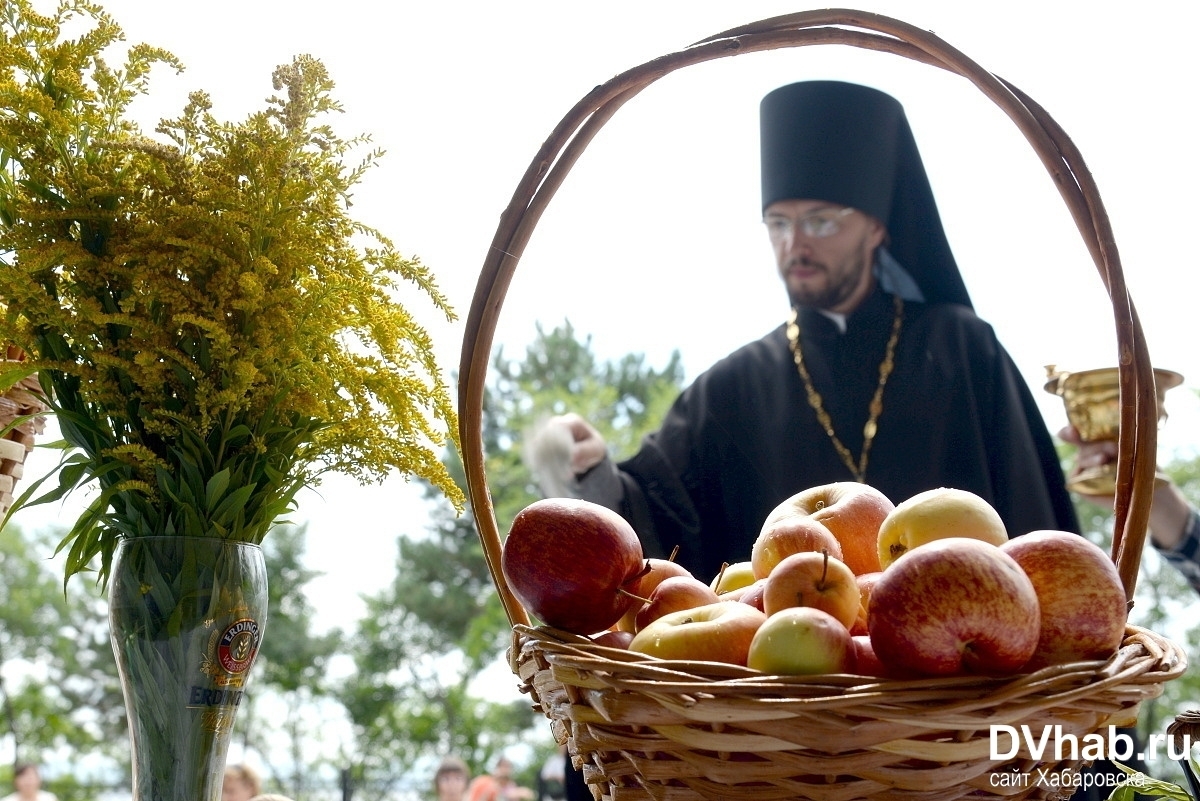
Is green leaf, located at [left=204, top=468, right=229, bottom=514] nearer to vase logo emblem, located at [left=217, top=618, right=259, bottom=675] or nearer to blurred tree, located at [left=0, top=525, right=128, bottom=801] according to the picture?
vase logo emblem, located at [left=217, top=618, right=259, bottom=675]

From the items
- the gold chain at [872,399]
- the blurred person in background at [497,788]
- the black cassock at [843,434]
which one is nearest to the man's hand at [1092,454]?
the black cassock at [843,434]

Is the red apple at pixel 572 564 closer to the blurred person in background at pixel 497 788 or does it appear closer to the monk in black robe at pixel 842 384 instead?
the monk in black robe at pixel 842 384

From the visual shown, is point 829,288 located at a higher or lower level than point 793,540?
higher

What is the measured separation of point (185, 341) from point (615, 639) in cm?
38

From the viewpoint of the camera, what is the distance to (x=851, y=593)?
0.66 m

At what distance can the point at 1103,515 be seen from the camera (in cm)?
1130

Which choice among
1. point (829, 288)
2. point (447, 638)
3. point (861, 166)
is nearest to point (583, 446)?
point (829, 288)

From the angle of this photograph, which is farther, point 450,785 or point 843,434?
point 450,785

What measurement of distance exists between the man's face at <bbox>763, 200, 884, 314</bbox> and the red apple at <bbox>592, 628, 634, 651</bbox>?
1.56 meters

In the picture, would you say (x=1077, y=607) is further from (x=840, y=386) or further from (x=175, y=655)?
(x=840, y=386)

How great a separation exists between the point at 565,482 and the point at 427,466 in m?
1.21

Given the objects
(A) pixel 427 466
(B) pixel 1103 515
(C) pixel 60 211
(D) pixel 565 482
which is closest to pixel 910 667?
(A) pixel 427 466

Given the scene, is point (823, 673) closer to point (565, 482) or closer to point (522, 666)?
point (522, 666)

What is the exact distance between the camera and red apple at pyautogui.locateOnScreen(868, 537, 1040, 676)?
55 centimetres
